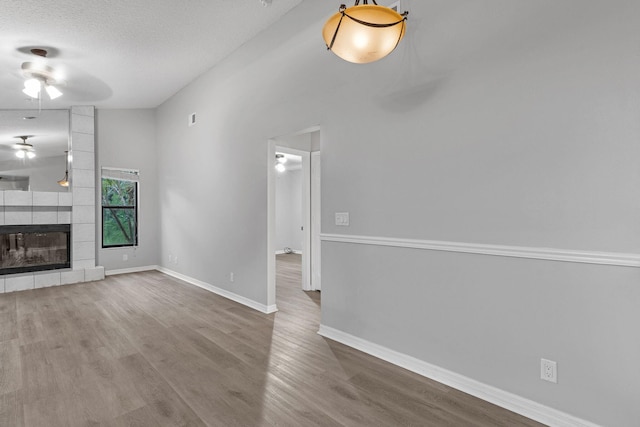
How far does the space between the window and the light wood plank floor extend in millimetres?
2438

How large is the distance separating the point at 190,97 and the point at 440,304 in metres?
5.07

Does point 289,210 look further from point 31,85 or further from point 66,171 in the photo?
point 31,85

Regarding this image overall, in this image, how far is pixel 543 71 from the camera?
1913 millimetres

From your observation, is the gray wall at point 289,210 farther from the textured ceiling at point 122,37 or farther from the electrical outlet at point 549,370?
the electrical outlet at point 549,370

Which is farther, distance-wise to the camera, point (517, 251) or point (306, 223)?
point (306, 223)

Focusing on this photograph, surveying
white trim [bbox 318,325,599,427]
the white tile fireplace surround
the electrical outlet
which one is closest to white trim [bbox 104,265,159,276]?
the white tile fireplace surround

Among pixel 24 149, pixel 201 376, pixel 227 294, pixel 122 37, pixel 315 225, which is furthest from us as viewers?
pixel 24 149

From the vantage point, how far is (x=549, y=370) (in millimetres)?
1910

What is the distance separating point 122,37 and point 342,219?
334 centimetres

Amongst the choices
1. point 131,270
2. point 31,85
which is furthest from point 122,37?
point 131,270

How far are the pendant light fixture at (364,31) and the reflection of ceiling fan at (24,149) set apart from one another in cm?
597

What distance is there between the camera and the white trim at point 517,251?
170 centimetres

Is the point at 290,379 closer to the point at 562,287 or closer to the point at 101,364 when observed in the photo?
the point at 101,364

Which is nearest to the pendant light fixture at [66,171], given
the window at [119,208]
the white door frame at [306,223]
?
the window at [119,208]
